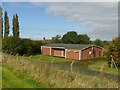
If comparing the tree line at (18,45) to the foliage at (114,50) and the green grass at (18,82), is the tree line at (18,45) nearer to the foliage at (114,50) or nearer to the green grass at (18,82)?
the foliage at (114,50)

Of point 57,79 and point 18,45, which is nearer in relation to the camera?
point 57,79

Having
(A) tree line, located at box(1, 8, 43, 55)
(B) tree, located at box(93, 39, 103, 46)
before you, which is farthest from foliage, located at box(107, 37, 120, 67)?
(B) tree, located at box(93, 39, 103, 46)

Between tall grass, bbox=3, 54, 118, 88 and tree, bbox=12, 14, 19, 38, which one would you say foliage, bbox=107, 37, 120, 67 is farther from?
tree, bbox=12, 14, 19, 38

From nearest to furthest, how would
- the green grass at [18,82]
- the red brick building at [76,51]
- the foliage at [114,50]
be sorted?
the green grass at [18,82] → the foliage at [114,50] → the red brick building at [76,51]

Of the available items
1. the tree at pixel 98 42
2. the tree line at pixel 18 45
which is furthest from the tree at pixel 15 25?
the tree at pixel 98 42

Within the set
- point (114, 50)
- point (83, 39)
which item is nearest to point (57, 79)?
point (114, 50)

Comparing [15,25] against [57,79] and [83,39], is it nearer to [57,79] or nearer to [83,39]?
[83,39]

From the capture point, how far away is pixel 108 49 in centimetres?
4106

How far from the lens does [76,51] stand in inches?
2286


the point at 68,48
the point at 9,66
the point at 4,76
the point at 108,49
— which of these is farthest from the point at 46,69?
the point at 68,48

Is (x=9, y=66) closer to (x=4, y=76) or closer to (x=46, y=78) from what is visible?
(x=4, y=76)

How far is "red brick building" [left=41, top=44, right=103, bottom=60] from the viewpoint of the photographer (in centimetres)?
5804

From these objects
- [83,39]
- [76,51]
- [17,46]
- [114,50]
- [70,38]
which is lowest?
[76,51]

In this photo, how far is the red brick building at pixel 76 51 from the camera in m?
58.0
